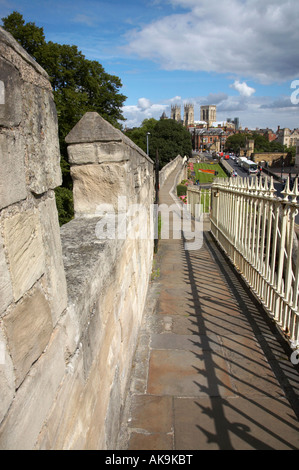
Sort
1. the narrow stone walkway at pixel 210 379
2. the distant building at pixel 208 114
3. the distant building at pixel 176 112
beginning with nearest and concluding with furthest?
1. the narrow stone walkway at pixel 210 379
2. the distant building at pixel 176 112
3. the distant building at pixel 208 114

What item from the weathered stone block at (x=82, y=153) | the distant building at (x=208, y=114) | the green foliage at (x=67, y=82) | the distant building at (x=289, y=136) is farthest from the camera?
the distant building at (x=208, y=114)

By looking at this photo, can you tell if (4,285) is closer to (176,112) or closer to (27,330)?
(27,330)

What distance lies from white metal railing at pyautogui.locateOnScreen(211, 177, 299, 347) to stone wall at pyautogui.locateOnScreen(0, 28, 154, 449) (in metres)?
1.94

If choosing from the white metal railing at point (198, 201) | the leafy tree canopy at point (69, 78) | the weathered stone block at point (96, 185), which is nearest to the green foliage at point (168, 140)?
the leafy tree canopy at point (69, 78)

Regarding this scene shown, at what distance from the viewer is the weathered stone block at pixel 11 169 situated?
0.90 metres

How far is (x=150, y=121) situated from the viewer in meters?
74.8

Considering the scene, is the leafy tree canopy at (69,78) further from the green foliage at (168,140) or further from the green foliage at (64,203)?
the green foliage at (168,140)

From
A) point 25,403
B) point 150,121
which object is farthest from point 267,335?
point 150,121

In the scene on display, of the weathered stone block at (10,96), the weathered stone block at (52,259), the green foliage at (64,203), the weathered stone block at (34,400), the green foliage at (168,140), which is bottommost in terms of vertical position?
the green foliage at (64,203)

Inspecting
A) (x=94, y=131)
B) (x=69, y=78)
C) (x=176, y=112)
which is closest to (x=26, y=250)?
(x=94, y=131)

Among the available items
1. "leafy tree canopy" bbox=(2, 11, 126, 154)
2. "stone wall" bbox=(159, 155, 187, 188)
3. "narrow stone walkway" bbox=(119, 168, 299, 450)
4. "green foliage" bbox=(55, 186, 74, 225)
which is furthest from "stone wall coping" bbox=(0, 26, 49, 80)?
"stone wall" bbox=(159, 155, 187, 188)

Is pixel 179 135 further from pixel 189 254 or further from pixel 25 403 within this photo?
pixel 25 403

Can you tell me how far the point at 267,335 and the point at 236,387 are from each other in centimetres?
100

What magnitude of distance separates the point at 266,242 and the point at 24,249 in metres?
4.07
